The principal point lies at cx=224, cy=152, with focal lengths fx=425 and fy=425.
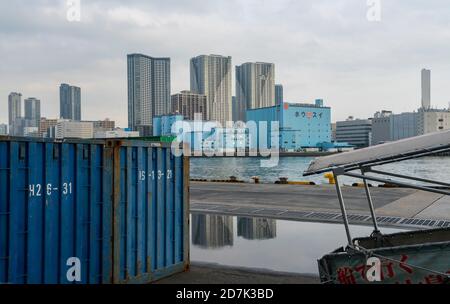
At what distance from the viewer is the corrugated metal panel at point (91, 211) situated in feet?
25.2

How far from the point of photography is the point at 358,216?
1927 cm

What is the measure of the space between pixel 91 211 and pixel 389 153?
5.99 meters

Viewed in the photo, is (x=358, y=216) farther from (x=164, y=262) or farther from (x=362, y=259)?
(x=362, y=259)

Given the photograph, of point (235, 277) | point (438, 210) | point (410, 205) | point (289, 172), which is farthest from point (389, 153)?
point (289, 172)

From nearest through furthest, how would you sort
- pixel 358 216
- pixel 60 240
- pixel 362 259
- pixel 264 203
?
1. pixel 362 259
2. pixel 60 240
3. pixel 358 216
4. pixel 264 203

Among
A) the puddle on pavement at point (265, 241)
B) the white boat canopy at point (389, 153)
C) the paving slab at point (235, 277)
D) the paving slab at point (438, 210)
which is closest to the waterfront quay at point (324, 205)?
the paving slab at point (438, 210)

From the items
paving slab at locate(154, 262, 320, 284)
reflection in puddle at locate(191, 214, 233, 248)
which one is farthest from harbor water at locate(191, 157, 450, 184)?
paving slab at locate(154, 262, 320, 284)

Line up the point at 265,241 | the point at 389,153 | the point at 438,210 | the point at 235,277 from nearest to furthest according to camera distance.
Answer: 1. the point at 389,153
2. the point at 235,277
3. the point at 265,241
4. the point at 438,210

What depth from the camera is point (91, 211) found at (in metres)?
8.96

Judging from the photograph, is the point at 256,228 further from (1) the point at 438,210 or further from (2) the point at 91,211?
(1) the point at 438,210

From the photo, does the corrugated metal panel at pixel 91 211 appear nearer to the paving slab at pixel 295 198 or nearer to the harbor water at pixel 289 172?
the paving slab at pixel 295 198

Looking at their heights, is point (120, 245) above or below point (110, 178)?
below
